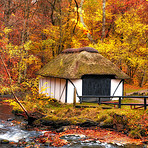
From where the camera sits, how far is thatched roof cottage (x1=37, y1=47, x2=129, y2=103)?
18656 millimetres

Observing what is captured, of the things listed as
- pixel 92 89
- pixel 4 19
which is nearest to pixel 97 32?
pixel 4 19

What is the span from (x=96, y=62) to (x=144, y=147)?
11.2 meters

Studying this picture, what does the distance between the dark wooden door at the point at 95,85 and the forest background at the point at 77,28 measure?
5708 millimetres

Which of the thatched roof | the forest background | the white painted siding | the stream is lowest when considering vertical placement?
the stream

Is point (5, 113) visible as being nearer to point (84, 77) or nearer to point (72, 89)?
point (72, 89)

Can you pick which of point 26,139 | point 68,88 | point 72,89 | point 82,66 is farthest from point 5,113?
point 82,66

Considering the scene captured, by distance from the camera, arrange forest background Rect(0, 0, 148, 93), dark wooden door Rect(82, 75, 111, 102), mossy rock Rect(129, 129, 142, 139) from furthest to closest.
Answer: forest background Rect(0, 0, 148, 93)
dark wooden door Rect(82, 75, 111, 102)
mossy rock Rect(129, 129, 142, 139)

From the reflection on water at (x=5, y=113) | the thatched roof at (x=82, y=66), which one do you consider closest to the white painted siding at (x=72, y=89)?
the thatched roof at (x=82, y=66)

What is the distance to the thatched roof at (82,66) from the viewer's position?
18.8 meters

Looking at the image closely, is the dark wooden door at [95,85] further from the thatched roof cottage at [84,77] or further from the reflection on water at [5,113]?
the reflection on water at [5,113]

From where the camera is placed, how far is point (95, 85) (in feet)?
63.8

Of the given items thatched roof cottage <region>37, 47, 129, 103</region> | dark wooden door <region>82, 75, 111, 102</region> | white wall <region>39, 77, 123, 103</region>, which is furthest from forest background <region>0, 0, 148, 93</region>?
dark wooden door <region>82, 75, 111, 102</region>

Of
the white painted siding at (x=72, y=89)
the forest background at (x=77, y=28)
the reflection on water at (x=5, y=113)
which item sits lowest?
the reflection on water at (x=5, y=113)

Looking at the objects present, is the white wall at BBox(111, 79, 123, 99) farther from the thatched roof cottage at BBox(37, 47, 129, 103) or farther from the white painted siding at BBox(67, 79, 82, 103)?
the white painted siding at BBox(67, 79, 82, 103)
